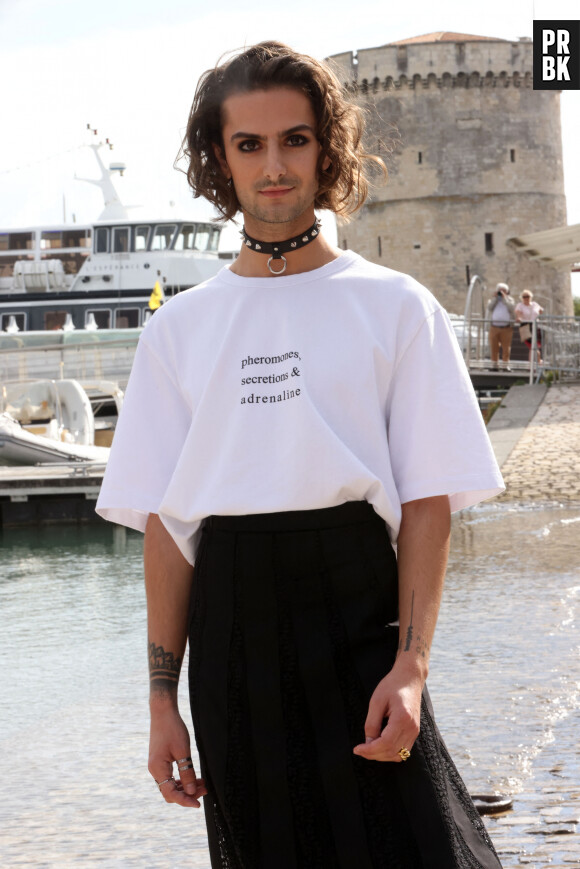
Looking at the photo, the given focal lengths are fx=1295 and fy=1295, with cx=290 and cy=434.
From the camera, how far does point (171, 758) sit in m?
1.73

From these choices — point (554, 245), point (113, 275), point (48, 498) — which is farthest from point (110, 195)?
point (48, 498)

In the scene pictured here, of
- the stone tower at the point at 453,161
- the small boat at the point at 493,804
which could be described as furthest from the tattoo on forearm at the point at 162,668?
the stone tower at the point at 453,161

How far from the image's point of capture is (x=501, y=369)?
1914 cm

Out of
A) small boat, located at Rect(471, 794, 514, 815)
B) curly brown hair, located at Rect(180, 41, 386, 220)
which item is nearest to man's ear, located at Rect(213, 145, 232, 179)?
curly brown hair, located at Rect(180, 41, 386, 220)

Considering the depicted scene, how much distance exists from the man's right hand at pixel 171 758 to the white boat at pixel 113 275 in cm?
3073

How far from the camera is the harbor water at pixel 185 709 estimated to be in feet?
9.75

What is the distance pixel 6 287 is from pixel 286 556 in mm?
33981

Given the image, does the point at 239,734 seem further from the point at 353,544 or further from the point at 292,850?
the point at 353,544

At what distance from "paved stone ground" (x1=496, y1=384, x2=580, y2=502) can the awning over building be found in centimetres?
957

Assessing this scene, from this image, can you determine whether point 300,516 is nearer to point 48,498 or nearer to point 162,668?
point 162,668

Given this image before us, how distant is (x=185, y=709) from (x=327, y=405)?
3080 mm

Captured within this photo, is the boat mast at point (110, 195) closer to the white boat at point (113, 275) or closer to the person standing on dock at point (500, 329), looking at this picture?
the white boat at point (113, 275)

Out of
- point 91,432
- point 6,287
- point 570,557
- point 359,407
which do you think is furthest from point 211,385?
point 6,287

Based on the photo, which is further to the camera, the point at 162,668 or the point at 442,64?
the point at 442,64
